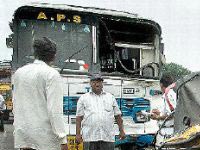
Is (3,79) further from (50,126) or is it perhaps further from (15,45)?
(50,126)

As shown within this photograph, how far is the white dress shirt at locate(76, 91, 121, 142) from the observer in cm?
757

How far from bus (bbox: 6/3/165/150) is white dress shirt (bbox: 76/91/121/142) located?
1.02 m

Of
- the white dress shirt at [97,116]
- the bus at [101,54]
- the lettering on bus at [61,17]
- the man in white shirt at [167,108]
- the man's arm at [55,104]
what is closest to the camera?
the man's arm at [55,104]

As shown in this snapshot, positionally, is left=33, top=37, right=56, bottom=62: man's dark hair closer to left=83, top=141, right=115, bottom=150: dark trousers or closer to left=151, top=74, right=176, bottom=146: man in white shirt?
left=151, top=74, right=176, bottom=146: man in white shirt

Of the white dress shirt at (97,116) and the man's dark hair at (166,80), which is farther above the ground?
the man's dark hair at (166,80)

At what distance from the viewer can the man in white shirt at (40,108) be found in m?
4.79

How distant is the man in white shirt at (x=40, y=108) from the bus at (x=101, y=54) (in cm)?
366

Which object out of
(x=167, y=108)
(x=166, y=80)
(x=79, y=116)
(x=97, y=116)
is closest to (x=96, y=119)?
(x=97, y=116)

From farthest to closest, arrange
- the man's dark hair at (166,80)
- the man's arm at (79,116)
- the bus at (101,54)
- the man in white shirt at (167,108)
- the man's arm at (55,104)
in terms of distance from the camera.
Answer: the bus at (101,54)
the man's dark hair at (166,80)
the man's arm at (79,116)
the man in white shirt at (167,108)
the man's arm at (55,104)

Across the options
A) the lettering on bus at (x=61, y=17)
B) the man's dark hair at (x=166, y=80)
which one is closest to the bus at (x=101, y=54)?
the lettering on bus at (x=61, y=17)

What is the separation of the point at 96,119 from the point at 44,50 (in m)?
2.78

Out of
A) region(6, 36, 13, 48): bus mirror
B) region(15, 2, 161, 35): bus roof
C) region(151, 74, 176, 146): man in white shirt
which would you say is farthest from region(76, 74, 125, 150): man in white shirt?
region(6, 36, 13, 48): bus mirror

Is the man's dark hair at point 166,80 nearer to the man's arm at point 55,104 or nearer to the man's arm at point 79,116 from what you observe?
the man's arm at point 79,116

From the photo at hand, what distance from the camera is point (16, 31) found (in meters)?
9.20
